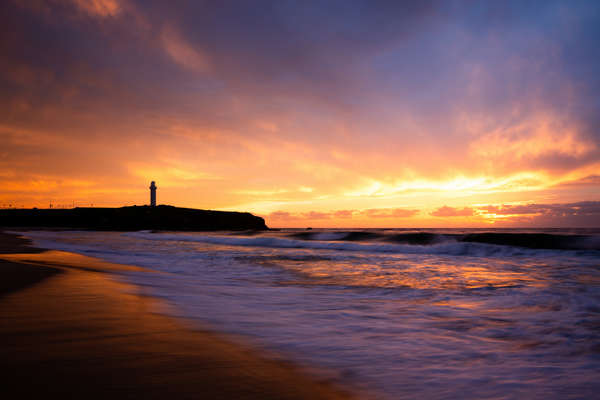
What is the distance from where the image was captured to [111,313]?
2.99m

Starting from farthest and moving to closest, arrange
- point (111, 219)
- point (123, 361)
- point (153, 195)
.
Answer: point (153, 195) < point (111, 219) < point (123, 361)

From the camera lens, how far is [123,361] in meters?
1.90

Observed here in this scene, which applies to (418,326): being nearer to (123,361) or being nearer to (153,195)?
(123,361)

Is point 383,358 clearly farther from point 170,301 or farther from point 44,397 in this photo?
point 170,301

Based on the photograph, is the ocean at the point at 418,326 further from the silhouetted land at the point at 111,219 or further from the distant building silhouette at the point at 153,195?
the distant building silhouette at the point at 153,195

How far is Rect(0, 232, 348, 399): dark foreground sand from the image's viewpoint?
156 cm

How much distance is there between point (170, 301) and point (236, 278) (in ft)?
7.99

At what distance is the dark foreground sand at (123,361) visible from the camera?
156 cm

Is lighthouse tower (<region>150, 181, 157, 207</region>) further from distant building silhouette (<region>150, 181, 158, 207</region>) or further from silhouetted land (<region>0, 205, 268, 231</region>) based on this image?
silhouetted land (<region>0, 205, 268, 231</region>)

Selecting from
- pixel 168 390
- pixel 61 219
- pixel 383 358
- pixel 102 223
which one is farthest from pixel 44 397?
pixel 61 219

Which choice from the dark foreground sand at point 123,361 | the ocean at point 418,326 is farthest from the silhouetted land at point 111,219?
the dark foreground sand at point 123,361

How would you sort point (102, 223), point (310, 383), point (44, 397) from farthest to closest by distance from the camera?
point (102, 223) → point (310, 383) → point (44, 397)

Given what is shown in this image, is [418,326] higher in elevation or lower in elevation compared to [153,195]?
lower

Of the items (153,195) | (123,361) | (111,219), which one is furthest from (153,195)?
(123,361)
